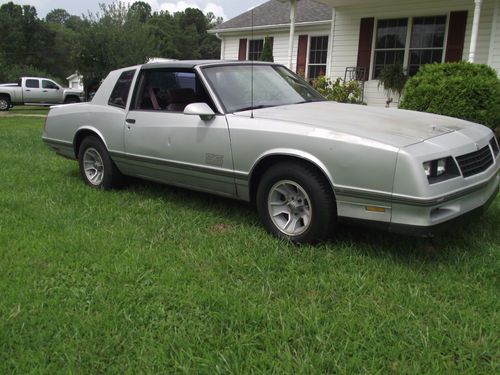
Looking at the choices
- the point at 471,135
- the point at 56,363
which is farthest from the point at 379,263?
the point at 56,363

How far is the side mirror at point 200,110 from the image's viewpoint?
423cm

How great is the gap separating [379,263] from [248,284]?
40.2 inches

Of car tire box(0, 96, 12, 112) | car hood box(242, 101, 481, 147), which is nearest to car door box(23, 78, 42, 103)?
car tire box(0, 96, 12, 112)

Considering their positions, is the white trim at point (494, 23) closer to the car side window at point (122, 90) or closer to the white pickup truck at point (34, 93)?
the car side window at point (122, 90)

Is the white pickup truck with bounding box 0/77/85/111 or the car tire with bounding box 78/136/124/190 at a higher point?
the white pickup truck with bounding box 0/77/85/111

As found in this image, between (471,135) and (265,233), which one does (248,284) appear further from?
(471,135)

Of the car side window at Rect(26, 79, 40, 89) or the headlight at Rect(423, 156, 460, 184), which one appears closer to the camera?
the headlight at Rect(423, 156, 460, 184)

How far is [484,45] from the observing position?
11.3m

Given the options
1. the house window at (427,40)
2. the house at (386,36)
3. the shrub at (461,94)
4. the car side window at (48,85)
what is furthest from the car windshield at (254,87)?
the car side window at (48,85)

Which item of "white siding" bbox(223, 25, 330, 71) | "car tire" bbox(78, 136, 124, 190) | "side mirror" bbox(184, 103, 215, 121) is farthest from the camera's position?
"white siding" bbox(223, 25, 330, 71)

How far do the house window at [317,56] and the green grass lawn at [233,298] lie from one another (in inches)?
475

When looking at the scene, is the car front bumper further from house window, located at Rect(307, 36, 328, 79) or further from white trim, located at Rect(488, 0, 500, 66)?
house window, located at Rect(307, 36, 328, 79)

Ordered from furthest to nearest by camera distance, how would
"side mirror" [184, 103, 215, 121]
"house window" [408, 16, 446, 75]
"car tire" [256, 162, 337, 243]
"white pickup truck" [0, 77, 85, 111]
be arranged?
"white pickup truck" [0, 77, 85, 111] → "house window" [408, 16, 446, 75] → "side mirror" [184, 103, 215, 121] → "car tire" [256, 162, 337, 243]

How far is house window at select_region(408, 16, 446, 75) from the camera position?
12.0 m
